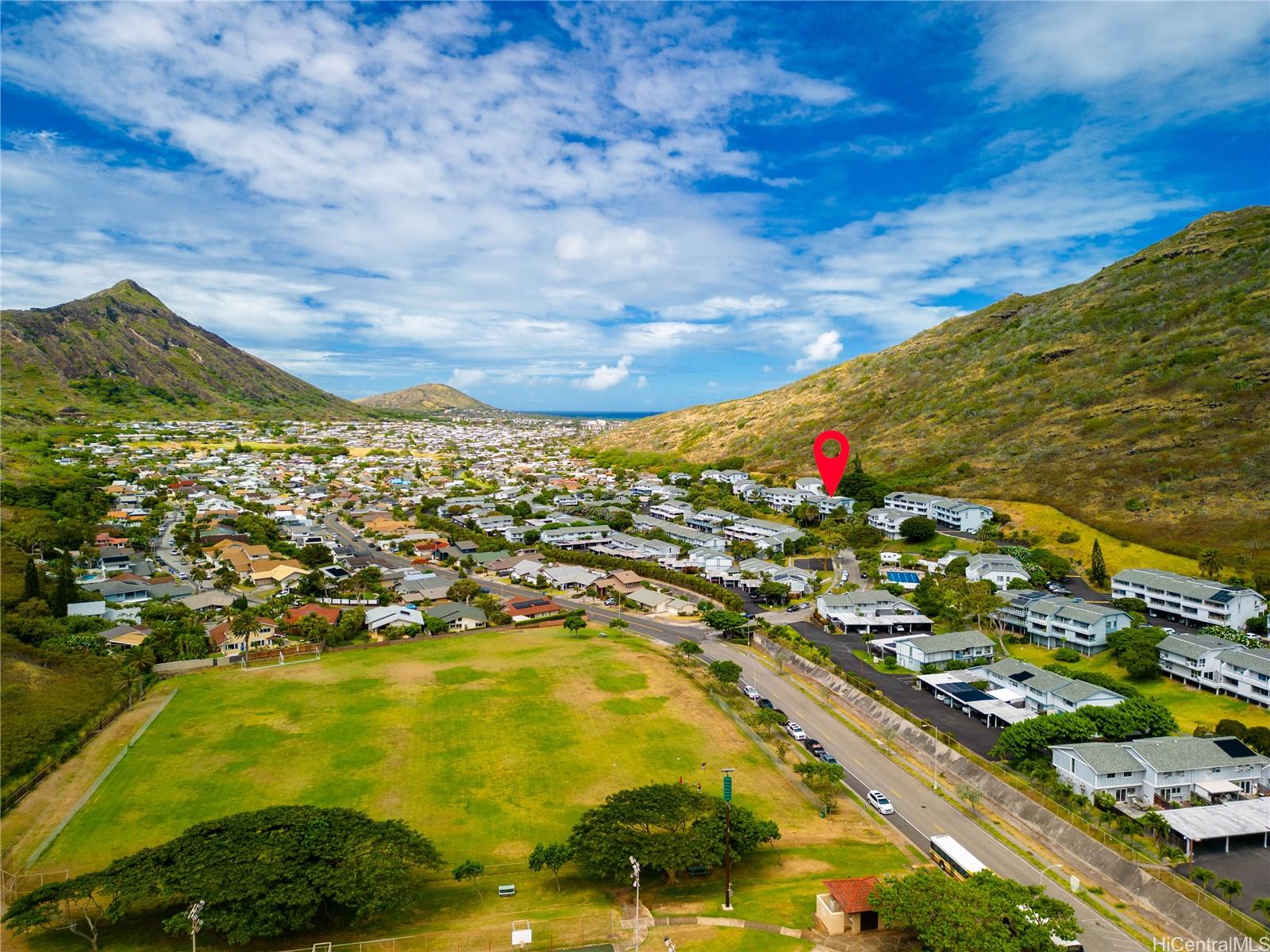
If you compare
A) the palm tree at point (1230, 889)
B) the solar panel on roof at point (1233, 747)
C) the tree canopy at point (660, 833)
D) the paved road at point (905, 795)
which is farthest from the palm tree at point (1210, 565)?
the tree canopy at point (660, 833)

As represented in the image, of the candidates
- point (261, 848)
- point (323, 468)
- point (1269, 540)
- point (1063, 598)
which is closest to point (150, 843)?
point (261, 848)

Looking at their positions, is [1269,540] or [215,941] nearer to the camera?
[215,941]

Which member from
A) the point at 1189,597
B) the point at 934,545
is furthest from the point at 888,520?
the point at 1189,597

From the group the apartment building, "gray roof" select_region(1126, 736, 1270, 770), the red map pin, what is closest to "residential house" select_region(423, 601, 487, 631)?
the apartment building

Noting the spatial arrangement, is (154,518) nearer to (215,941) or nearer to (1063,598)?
(215,941)

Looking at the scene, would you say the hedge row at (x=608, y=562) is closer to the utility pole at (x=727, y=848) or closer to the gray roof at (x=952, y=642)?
the gray roof at (x=952, y=642)

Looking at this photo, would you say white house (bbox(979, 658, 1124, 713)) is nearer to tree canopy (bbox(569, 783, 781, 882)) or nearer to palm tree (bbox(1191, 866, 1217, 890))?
palm tree (bbox(1191, 866, 1217, 890))
